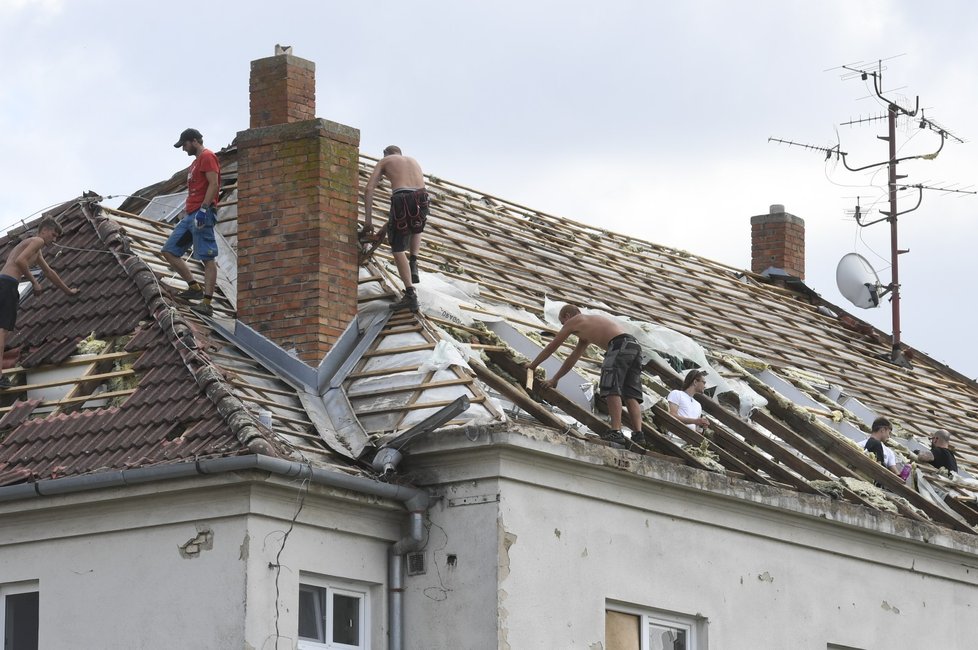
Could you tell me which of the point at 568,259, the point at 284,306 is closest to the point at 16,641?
the point at 284,306

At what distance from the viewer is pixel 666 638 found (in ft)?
50.1

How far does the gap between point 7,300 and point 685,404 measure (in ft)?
20.0

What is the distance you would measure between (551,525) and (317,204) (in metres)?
3.71

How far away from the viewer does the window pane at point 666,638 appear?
15.1 meters

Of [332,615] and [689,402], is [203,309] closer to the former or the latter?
[332,615]

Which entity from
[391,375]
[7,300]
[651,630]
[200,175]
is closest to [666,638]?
[651,630]

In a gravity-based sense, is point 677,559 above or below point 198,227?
below

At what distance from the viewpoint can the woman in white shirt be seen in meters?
16.4

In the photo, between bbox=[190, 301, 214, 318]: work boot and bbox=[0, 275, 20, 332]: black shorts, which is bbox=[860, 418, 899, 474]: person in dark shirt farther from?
bbox=[0, 275, 20, 332]: black shorts

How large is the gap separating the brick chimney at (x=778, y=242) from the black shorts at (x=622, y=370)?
13976 millimetres

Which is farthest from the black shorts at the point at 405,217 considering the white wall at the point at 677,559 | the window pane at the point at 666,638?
the window pane at the point at 666,638

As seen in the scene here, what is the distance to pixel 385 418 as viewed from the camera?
1457cm

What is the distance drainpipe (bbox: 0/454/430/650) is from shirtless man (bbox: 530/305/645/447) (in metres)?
2.00

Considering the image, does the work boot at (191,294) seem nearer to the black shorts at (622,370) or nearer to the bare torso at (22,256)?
the bare torso at (22,256)
